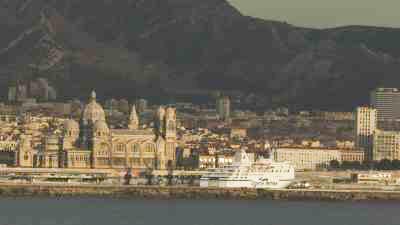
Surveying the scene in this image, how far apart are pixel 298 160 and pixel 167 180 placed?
18.9 m

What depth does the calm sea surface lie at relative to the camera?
352ft

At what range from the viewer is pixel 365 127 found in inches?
7156

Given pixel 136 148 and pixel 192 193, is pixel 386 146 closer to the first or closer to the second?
pixel 136 148

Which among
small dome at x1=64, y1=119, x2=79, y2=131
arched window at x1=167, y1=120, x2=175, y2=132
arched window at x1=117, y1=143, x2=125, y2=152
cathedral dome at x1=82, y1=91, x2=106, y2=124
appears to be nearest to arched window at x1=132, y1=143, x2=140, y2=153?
arched window at x1=117, y1=143, x2=125, y2=152

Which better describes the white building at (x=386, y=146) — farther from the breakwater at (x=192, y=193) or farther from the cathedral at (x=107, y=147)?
the breakwater at (x=192, y=193)

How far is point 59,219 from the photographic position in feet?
351

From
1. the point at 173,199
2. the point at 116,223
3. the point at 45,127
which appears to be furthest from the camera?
the point at 45,127

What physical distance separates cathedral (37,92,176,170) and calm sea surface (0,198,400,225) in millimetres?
27923

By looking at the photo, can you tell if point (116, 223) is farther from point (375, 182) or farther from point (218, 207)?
point (375, 182)

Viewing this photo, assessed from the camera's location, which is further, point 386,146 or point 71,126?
point 386,146

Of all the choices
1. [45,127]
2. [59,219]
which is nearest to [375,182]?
[59,219]

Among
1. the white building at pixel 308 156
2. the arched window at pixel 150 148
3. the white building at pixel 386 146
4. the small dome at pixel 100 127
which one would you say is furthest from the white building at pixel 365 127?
the small dome at pixel 100 127

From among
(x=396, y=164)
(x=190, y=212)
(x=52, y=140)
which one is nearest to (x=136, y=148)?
(x=52, y=140)

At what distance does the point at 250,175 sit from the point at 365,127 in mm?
48304
